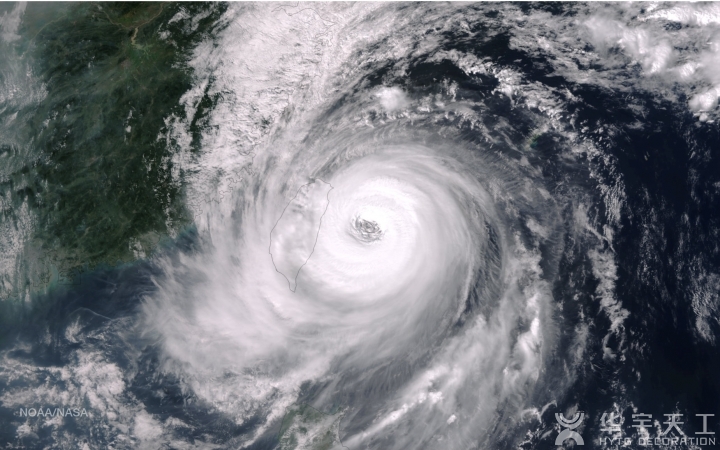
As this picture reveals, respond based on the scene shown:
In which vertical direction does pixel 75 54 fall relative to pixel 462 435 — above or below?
above

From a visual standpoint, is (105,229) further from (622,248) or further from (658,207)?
(658,207)

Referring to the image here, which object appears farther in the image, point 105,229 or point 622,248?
point 105,229

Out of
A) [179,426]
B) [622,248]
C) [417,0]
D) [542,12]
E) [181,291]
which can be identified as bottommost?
Answer: [179,426]

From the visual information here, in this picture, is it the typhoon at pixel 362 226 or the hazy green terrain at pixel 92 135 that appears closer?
the typhoon at pixel 362 226

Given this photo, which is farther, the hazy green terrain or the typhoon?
the hazy green terrain

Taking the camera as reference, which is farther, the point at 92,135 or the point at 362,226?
the point at 92,135

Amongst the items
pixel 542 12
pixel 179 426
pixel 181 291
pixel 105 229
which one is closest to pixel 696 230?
pixel 542 12

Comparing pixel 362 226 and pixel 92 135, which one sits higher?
pixel 362 226
